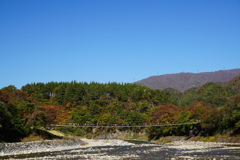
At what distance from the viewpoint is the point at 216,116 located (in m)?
47.2

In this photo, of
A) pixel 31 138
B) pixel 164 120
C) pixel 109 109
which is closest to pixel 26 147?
pixel 31 138

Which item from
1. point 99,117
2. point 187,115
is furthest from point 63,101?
point 187,115

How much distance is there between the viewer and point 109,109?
306 feet

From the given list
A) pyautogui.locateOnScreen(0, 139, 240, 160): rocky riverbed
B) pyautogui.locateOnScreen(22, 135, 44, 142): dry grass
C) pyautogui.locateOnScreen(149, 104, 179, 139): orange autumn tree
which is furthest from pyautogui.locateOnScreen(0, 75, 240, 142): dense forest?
pyautogui.locateOnScreen(0, 139, 240, 160): rocky riverbed

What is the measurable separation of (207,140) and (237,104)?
25.4 ft

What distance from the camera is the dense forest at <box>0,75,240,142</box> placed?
139 feet

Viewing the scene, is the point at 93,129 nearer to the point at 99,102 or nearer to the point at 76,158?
the point at 99,102

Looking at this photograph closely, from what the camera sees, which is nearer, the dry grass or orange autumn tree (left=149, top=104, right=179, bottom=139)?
the dry grass

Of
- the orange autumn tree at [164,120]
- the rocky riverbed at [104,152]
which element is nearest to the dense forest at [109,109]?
the orange autumn tree at [164,120]

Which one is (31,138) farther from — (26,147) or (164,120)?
(164,120)

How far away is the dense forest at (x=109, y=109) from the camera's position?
42500mm

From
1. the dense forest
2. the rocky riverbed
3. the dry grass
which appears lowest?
the rocky riverbed

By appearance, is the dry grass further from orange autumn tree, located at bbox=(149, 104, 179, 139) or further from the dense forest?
orange autumn tree, located at bbox=(149, 104, 179, 139)

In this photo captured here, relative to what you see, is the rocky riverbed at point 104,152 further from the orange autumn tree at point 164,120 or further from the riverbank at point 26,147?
the orange autumn tree at point 164,120
